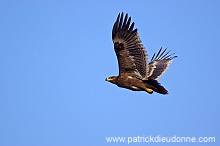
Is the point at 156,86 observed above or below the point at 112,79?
below

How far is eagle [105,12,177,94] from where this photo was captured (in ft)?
34.7

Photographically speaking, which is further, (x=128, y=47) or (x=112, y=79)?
(x=112, y=79)

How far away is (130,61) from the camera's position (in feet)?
35.7

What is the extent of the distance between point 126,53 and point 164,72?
2.44 m

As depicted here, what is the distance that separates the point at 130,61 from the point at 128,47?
0.43 meters

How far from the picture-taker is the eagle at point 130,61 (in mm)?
10570

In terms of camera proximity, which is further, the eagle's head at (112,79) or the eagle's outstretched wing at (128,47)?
the eagle's head at (112,79)

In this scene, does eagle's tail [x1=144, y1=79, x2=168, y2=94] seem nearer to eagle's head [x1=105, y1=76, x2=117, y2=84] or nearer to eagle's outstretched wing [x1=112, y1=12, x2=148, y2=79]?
eagle's outstretched wing [x1=112, y1=12, x2=148, y2=79]

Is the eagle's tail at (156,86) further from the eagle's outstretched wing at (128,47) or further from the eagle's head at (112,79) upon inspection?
the eagle's head at (112,79)

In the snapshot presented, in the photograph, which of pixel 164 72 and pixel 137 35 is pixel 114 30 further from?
pixel 164 72

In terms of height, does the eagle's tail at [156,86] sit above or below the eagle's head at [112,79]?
below

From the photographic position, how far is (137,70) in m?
11.1

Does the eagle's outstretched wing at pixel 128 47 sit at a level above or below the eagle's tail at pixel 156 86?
above

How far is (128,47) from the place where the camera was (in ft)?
35.1
